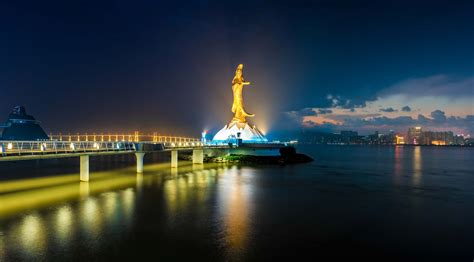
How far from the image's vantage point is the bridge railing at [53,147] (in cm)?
2502

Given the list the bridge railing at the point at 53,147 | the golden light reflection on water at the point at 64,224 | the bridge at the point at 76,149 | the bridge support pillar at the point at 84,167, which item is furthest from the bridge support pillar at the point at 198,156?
the golden light reflection on water at the point at 64,224

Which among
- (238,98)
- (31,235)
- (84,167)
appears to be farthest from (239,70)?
(31,235)

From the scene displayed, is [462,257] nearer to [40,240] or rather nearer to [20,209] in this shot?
[40,240]

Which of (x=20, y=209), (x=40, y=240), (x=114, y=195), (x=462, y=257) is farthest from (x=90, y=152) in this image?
(x=462, y=257)

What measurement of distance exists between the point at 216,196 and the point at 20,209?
14007mm

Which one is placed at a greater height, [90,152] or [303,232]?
[90,152]

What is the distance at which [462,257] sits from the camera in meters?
15.3

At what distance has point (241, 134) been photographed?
260 ft

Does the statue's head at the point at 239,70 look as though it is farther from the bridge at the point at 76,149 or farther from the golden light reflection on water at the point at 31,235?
the golden light reflection on water at the point at 31,235

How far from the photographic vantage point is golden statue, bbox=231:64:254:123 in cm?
8194

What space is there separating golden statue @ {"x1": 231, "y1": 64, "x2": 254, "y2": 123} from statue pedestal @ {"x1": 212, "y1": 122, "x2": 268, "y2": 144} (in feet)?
5.71

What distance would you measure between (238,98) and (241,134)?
9.19m

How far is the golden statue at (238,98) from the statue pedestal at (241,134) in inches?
68.5

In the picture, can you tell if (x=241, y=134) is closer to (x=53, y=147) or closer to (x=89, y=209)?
(x=53, y=147)
